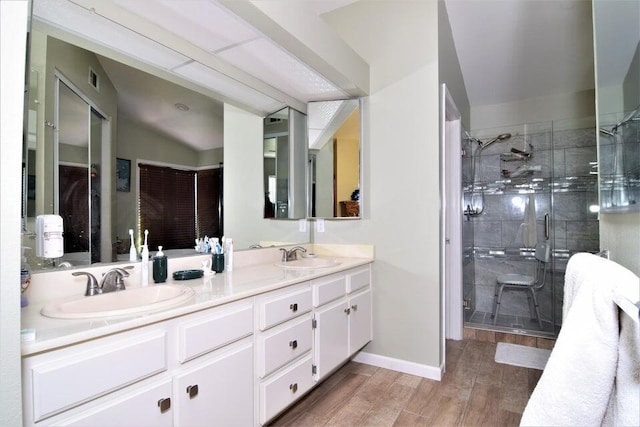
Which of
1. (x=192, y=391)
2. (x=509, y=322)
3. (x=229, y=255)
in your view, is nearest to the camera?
(x=192, y=391)

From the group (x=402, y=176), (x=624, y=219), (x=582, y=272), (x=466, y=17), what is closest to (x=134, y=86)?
(x=402, y=176)

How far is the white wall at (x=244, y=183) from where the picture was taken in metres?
2.17

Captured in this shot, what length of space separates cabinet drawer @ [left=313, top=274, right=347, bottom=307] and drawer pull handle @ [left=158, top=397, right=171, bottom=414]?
0.92 m

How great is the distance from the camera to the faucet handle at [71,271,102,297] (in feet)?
4.38

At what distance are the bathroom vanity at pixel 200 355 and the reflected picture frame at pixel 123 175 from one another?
460 mm

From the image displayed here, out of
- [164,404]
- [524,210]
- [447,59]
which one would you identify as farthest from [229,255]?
[524,210]

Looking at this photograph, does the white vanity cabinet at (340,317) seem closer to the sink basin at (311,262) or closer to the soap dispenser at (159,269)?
the sink basin at (311,262)

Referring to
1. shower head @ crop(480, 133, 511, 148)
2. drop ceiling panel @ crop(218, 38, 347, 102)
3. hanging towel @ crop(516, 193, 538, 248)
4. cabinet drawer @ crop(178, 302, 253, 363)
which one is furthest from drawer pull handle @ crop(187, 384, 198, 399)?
shower head @ crop(480, 133, 511, 148)

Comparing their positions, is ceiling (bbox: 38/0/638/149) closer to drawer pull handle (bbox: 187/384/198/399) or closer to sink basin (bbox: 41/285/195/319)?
sink basin (bbox: 41/285/195/319)

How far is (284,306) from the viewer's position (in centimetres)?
167

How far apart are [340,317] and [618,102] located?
170cm

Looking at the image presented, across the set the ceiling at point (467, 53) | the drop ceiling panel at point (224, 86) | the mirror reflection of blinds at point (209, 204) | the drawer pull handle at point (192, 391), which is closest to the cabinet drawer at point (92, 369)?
the drawer pull handle at point (192, 391)

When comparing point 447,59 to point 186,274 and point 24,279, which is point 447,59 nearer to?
point 186,274

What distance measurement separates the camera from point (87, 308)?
1.22m
